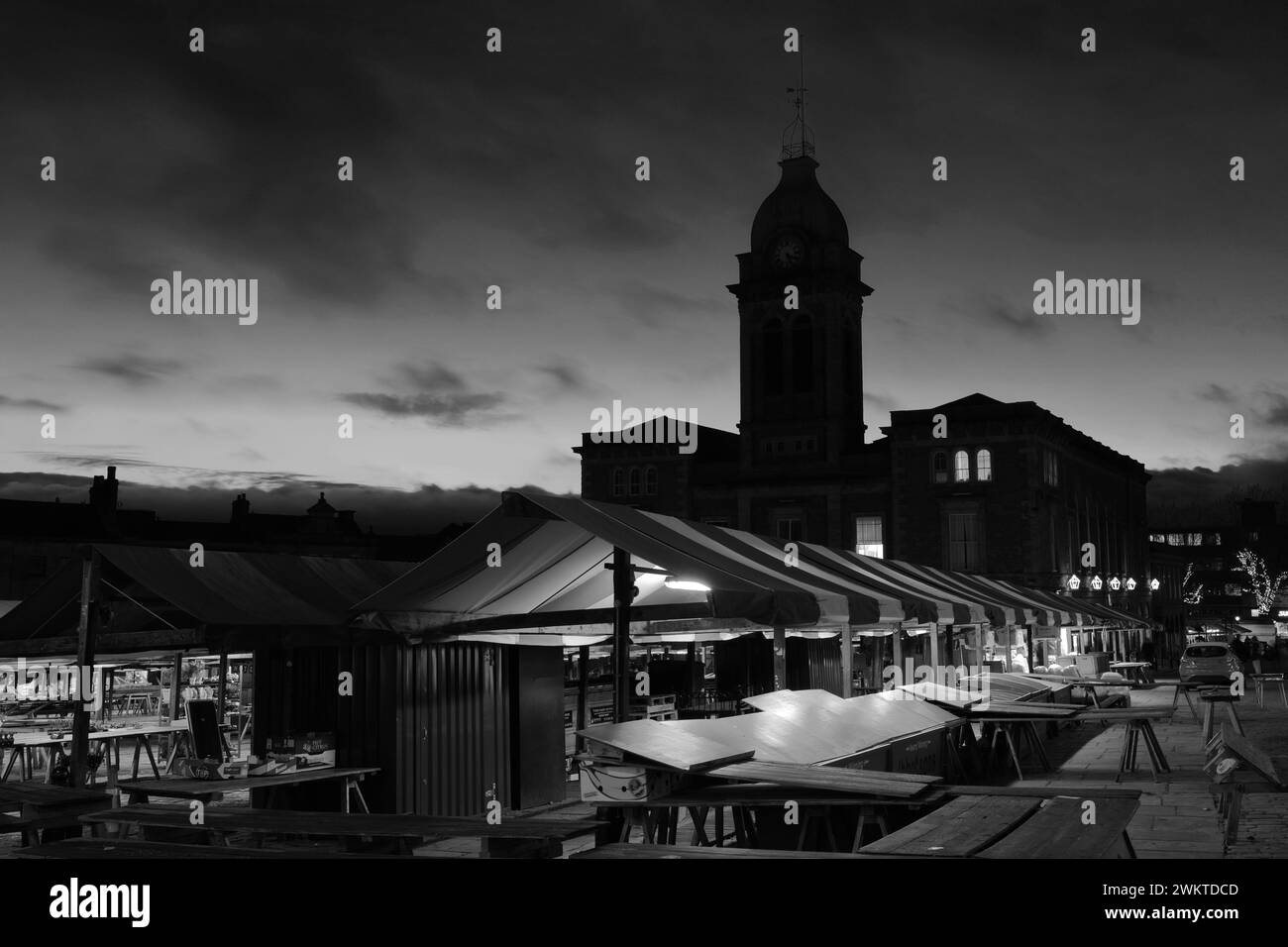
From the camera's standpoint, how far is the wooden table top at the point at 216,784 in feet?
32.7

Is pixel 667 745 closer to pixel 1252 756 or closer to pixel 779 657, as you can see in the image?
pixel 1252 756

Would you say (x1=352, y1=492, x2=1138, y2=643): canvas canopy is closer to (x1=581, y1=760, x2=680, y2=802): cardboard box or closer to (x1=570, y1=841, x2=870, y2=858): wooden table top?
(x1=581, y1=760, x2=680, y2=802): cardboard box

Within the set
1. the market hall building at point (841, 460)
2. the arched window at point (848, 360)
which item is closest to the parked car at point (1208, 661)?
the market hall building at point (841, 460)

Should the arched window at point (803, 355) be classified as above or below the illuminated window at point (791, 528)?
above

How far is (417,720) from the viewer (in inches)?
490

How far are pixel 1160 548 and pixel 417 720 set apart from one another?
90.0 m

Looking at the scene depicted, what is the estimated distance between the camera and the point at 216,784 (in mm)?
10219

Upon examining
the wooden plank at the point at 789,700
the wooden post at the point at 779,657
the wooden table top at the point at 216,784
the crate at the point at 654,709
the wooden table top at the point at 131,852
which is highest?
the wooden post at the point at 779,657

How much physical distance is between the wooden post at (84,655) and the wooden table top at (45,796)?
370 cm

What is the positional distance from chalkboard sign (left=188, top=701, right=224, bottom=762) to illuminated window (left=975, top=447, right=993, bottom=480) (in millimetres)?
49951

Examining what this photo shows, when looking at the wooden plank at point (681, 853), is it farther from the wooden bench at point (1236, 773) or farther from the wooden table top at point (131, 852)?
the wooden bench at point (1236, 773)

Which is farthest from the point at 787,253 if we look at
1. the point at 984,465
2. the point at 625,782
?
the point at 625,782

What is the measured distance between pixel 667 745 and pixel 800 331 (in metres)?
57.1

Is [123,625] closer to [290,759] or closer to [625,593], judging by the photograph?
[290,759]
